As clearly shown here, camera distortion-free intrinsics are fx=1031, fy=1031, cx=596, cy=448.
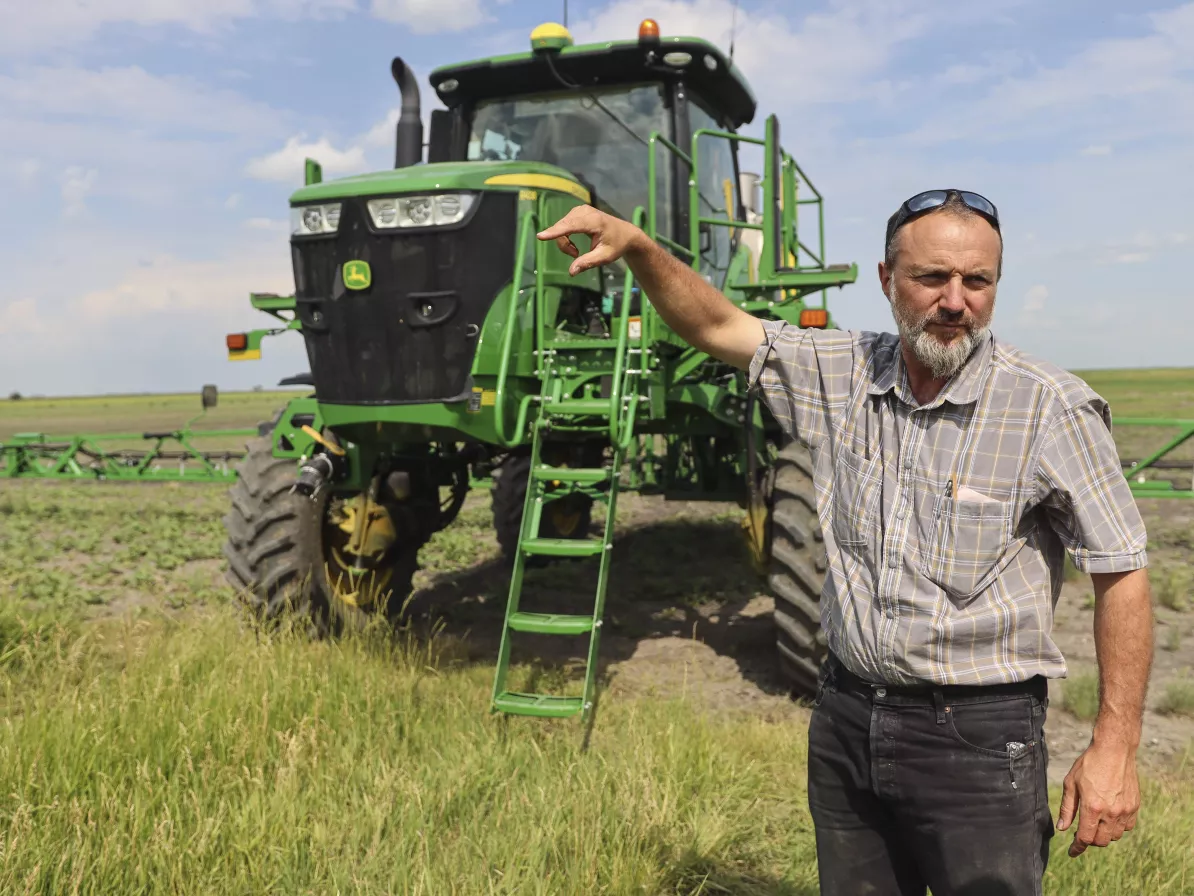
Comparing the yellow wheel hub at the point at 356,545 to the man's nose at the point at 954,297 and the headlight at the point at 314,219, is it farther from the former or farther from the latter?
the man's nose at the point at 954,297

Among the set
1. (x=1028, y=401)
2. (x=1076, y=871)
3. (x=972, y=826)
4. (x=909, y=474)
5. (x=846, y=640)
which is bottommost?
(x=1076, y=871)

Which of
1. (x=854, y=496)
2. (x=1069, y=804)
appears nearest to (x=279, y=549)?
(x=854, y=496)

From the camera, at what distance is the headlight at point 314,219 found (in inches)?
193

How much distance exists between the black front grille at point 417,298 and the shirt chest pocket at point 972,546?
3158 mm

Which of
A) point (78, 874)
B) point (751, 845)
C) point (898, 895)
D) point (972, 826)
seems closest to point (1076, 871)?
point (751, 845)

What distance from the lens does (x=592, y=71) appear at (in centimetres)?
589

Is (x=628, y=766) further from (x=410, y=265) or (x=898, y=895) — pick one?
(x=410, y=265)

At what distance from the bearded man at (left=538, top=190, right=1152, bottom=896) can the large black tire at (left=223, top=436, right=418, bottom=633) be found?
136 inches

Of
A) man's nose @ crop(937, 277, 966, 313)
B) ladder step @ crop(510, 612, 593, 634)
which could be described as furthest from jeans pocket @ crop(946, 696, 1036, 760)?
ladder step @ crop(510, 612, 593, 634)

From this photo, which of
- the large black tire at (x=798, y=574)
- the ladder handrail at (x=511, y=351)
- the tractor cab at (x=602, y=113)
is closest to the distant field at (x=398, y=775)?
the large black tire at (x=798, y=574)

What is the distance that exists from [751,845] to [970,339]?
204 cm

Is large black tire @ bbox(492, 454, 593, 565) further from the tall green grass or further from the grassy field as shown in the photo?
the tall green grass

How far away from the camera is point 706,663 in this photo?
5.73 meters

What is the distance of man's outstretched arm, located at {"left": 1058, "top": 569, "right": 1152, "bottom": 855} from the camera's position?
72.8 inches
